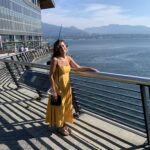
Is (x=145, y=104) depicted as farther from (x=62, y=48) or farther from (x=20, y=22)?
(x=20, y=22)

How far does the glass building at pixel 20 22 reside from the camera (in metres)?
52.7

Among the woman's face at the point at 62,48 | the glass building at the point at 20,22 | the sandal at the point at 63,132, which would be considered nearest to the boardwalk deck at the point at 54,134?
the sandal at the point at 63,132

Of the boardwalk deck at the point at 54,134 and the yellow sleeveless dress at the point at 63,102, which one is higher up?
the yellow sleeveless dress at the point at 63,102

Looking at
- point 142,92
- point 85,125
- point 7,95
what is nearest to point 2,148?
point 85,125

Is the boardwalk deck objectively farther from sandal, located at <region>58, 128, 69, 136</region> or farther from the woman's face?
the woman's face

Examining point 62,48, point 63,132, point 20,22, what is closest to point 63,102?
point 63,132

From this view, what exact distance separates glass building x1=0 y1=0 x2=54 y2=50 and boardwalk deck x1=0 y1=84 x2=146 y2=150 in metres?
42.0

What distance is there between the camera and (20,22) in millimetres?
64312

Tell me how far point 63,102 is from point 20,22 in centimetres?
6050

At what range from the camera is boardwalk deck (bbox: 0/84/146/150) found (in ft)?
16.6

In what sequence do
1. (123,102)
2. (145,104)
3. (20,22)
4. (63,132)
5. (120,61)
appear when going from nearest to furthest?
(145,104) < (123,102) < (63,132) < (120,61) < (20,22)

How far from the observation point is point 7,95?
927 centimetres

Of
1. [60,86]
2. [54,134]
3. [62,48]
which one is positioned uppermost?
[62,48]

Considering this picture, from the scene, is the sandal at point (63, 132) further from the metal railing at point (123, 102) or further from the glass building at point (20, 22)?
the glass building at point (20, 22)
